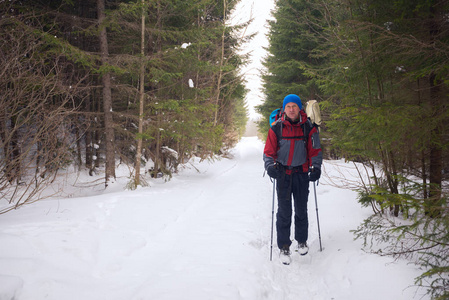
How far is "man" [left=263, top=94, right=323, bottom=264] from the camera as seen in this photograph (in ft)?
12.2

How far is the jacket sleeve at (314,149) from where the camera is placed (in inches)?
145

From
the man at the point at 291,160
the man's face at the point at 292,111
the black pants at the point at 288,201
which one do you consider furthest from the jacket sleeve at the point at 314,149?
the man's face at the point at 292,111

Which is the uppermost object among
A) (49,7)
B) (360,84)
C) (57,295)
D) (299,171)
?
(49,7)

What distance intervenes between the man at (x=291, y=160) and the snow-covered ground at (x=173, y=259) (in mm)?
587

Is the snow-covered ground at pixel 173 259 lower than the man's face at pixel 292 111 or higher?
lower

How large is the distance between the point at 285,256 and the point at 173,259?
1.78 metres

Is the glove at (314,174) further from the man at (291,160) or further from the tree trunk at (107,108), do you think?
the tree trunk at (107,108)

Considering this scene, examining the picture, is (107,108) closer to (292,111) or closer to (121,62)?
(121,62)

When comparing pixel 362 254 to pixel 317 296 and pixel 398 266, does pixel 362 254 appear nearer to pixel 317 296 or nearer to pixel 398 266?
pixel 398 266

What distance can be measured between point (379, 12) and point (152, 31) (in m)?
6.90

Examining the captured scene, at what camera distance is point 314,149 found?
3730 millimetres

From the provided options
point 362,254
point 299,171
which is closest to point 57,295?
point 299,171

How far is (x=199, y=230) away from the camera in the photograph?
4695 mm

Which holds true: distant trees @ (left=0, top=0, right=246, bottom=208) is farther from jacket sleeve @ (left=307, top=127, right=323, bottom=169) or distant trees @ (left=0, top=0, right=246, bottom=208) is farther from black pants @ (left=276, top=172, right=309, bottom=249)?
jacket sleeve @ (left=307, top=127, right=323, bottom=169)
